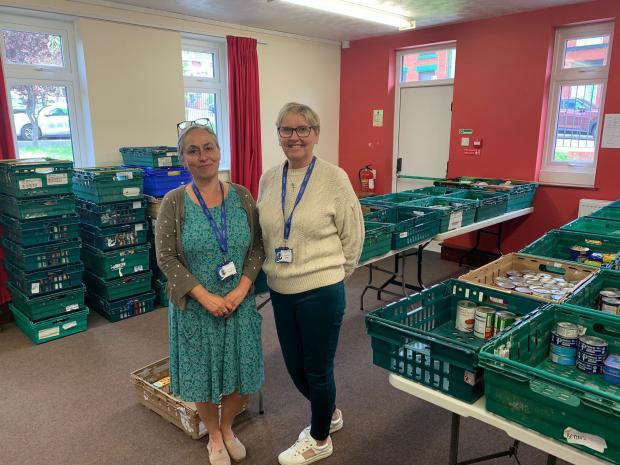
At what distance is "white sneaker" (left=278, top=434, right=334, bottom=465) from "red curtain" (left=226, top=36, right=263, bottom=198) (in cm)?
354

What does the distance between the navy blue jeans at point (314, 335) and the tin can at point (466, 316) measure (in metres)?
0.47

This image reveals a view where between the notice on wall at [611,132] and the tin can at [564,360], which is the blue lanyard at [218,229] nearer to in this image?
the tin can at [564,360]

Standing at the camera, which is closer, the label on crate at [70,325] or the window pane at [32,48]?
the label on crate at [70,325]

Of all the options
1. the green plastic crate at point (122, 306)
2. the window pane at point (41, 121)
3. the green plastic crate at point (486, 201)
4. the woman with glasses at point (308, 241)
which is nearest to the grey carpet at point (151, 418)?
the green plastic crate at point (122, 306)

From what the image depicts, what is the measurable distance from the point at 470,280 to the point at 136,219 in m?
2.86

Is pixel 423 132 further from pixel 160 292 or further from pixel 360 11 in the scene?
pixel 160 292

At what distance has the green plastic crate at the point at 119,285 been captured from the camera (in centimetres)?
378

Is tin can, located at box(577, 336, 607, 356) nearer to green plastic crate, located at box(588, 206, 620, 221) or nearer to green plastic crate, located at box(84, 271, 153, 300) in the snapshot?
green plastic crate, located at box(588, 206, 620, 221)

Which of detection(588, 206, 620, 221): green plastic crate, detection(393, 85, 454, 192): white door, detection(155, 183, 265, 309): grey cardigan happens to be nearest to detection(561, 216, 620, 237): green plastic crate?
detection(588, 206, 620, 221): green plastic crate

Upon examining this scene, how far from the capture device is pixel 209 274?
1841mm

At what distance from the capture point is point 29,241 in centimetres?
334

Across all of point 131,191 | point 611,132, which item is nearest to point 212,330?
point 131,191

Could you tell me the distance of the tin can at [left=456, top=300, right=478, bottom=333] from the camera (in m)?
1.82

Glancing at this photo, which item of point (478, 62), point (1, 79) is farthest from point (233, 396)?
point (478, 62)
